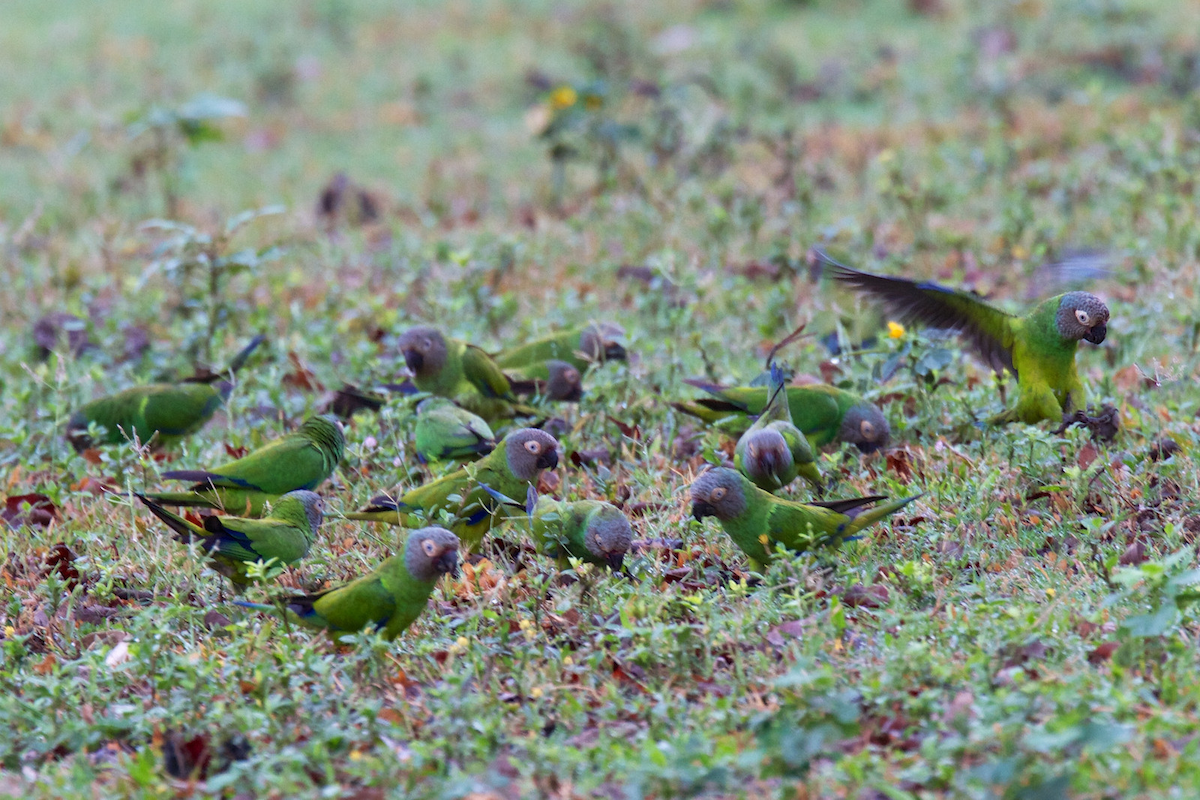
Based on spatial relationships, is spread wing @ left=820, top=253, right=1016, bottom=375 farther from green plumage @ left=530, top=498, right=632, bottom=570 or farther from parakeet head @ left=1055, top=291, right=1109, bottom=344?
green plumage @ left=530, top=498, right=632, bottom=570

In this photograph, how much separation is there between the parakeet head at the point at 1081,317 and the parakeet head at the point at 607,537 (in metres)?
1.78

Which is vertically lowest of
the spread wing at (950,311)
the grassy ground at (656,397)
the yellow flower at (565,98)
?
the grassy ground at (656,397)

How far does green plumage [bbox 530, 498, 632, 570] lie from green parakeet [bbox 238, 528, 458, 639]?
0.40 metres

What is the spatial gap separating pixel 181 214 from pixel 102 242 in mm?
1531

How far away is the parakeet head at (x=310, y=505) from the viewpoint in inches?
168

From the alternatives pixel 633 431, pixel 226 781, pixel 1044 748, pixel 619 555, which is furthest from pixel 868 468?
pixel 226 781

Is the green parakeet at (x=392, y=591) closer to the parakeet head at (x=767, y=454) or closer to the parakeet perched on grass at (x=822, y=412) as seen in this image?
the parakeet head at (x=767, y=454)

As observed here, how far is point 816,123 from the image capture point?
10453 mm

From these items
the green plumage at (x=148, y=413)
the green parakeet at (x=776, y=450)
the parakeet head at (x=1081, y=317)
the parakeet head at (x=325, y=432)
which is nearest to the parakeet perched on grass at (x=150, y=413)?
the green plumage at (x=148, y=413)

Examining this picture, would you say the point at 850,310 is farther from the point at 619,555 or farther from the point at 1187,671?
the point at 1187,671

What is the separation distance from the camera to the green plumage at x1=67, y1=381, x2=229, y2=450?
17.6 feet

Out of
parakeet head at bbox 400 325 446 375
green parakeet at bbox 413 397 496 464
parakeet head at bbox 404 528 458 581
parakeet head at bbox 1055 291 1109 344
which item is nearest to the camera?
parakeet head at bbox 404 528 458 581

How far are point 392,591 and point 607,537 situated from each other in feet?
2.26

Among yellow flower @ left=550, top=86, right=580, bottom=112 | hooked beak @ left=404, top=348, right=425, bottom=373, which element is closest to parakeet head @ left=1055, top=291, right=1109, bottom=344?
hooked beak @ left=404, top=348, right=425, bottom=373
